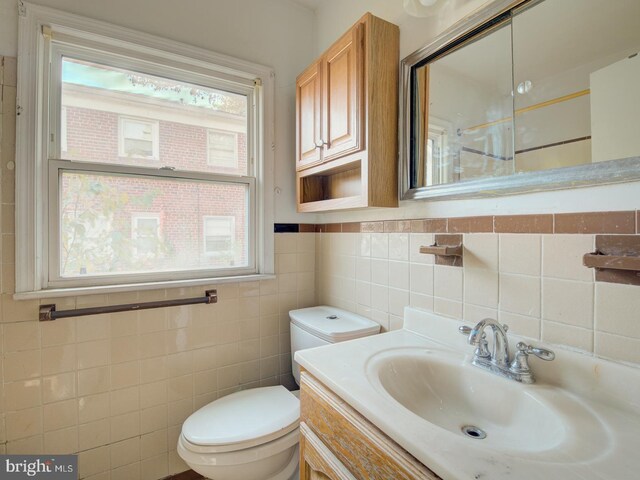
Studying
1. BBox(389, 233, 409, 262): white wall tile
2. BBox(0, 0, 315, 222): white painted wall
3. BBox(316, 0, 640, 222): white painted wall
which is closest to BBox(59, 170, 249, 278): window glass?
BBox(0, 0, 315, 222): white painted wall

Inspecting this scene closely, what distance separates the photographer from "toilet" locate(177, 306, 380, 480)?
3.59ft

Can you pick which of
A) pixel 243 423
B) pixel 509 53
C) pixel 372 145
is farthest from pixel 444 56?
pixel 243 423

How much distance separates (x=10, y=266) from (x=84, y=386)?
0.56m

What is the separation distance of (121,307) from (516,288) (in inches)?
59.1

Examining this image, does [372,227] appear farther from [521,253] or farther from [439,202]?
[521,253]

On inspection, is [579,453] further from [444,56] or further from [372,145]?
[444,56]

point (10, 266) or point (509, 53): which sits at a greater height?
point (509, 53)

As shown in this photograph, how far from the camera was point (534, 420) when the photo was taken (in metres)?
0.70

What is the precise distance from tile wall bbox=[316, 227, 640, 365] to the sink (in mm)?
154

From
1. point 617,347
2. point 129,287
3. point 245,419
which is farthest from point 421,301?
point 129,287

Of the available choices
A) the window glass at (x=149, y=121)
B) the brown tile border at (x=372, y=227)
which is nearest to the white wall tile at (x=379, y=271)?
the brown tile border at (x=372, y=227)

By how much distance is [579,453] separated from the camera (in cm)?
53

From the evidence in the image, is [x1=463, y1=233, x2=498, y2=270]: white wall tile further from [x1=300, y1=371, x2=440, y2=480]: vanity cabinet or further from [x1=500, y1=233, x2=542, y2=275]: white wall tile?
[x1=300, y1=371, x2=440, y2=480]: vanity cabinet

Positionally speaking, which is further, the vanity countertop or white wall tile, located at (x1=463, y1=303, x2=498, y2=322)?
white wall tile, located at (x1=463, y1=303, x2=498, y2=322)
